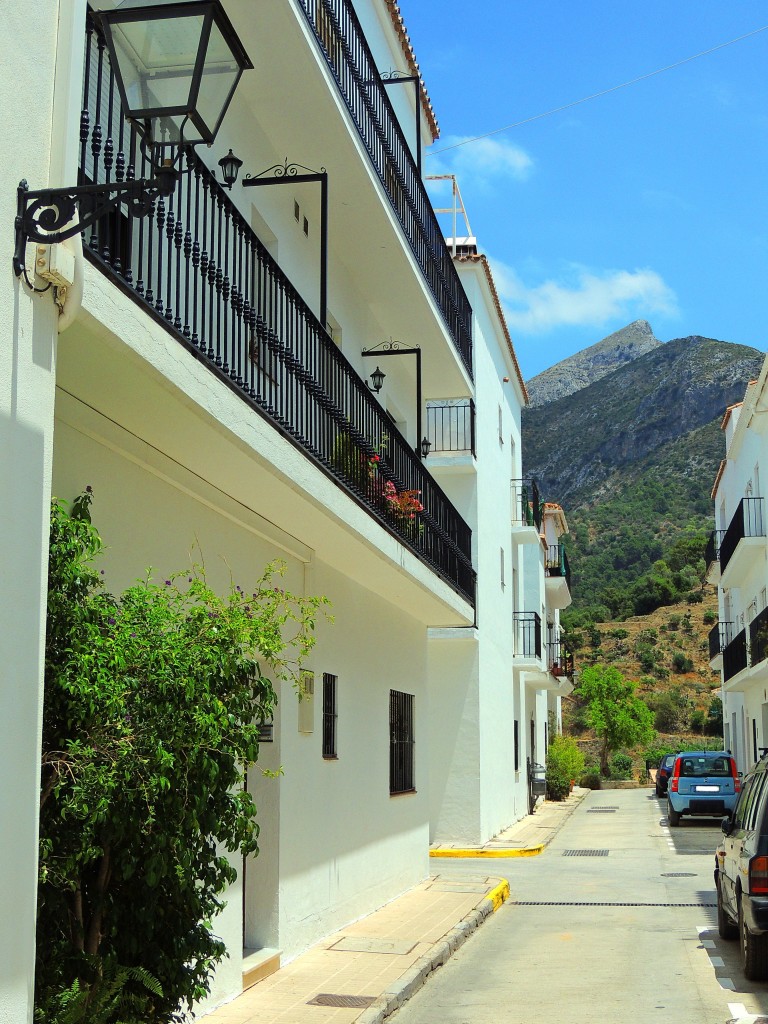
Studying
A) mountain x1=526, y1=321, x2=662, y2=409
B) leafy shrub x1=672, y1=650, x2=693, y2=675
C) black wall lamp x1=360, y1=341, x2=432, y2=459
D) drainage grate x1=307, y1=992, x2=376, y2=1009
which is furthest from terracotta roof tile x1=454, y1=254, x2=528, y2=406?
mountain x1=526, y1=321, x2=662, y2=409

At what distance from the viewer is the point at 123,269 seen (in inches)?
228

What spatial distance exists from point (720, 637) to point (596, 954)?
3539 centimetres

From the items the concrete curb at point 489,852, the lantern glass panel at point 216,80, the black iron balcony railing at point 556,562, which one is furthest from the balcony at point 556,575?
the lantern glass panel at point 216,80

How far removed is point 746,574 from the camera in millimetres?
35469

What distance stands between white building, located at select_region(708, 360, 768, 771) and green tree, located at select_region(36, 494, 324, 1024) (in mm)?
23230

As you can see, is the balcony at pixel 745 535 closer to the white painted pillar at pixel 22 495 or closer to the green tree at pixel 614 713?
the green tree at pixel 614 713

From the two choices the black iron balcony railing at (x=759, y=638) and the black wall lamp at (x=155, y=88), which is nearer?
the black wall lamp at (x=155, y=88)

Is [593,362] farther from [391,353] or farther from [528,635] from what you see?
[391,353]

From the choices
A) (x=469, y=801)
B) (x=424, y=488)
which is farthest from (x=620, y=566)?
(x=424, y=488)

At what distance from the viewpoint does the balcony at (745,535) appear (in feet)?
101

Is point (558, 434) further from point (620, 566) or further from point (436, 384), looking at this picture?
point (436, 384)

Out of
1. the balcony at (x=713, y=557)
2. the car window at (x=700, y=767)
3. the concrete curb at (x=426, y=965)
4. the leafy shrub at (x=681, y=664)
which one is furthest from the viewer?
the leafy shrub at (x=681, y=664)

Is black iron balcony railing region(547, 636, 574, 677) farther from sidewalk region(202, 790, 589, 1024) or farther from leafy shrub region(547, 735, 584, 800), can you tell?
sidewalk region(202, 790, 589, 1024)

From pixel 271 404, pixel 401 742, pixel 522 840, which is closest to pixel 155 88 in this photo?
pixel 271 404
